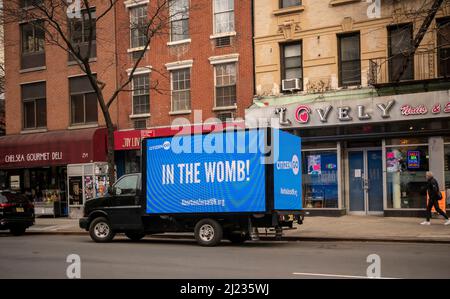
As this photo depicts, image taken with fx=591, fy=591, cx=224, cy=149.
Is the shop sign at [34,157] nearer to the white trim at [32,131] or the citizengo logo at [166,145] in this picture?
the white trim at [32,131]

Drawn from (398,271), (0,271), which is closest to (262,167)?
(398,271)

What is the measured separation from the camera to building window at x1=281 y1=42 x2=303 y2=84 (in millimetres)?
23484

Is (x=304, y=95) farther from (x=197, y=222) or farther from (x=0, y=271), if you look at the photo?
(x=0, y=271)

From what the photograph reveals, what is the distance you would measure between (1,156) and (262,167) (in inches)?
782

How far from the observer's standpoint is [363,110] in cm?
2097

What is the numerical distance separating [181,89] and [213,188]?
11.4 meters

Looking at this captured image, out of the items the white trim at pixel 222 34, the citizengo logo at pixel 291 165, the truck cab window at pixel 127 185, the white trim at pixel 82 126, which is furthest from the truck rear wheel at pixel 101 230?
the white trim at pixel 82 126

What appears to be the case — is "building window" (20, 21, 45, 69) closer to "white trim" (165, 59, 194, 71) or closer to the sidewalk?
"white trim" (165, 59, 194, 71)

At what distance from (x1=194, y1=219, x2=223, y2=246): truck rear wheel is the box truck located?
3cm

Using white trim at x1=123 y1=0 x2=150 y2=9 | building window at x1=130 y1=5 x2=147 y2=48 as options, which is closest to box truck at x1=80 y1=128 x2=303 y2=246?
building window at x1=130 y1=5 x2=147 y2=48

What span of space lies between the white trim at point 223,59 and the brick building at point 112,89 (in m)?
A: 0.04

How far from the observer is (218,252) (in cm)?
1397

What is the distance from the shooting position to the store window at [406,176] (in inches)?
818

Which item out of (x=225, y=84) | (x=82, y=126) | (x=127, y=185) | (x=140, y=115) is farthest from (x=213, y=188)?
(x=82, y=126)
